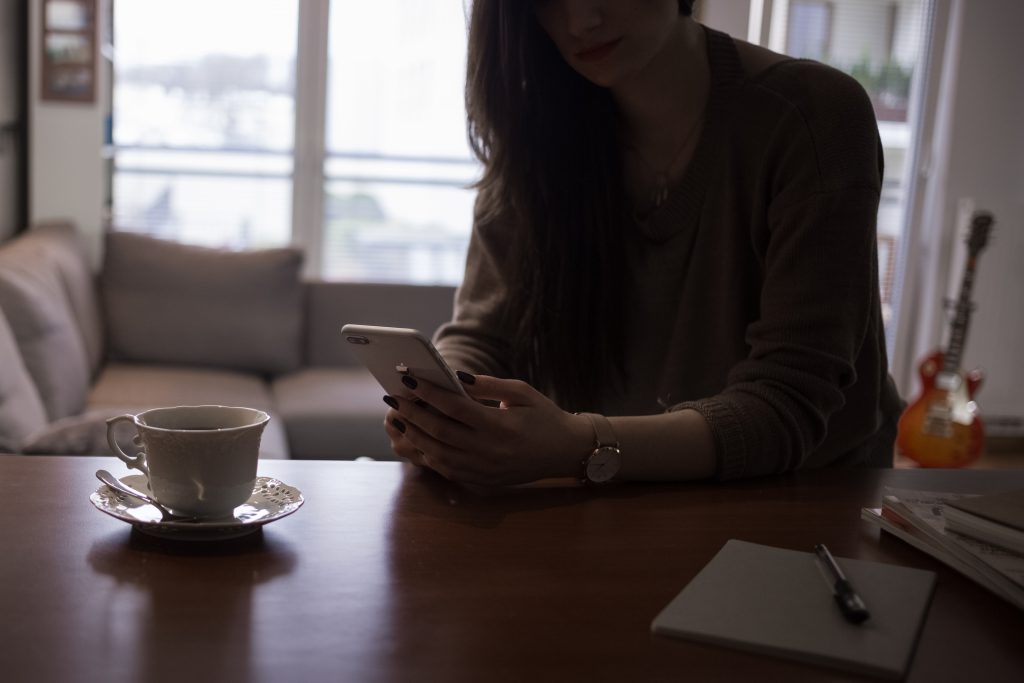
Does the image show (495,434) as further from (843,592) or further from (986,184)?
(986,184)

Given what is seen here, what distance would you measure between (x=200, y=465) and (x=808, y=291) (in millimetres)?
627

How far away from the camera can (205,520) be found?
80 centimetres

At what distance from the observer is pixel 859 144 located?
1133mm

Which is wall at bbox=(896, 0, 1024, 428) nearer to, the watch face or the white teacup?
the watch face

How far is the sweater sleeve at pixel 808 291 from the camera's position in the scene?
3.45ft

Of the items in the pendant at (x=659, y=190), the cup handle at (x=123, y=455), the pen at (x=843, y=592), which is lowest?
the pen at (x=843, y=592)

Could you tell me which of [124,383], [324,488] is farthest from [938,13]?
[324,488]

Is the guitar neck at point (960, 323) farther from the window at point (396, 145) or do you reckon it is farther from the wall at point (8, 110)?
the wall at point (8, 110)

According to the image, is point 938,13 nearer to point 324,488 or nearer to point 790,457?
point 790,457

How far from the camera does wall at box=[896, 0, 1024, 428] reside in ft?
14.4

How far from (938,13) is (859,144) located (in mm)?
3805

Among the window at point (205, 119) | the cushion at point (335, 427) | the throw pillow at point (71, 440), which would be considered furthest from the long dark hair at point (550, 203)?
the window at point (205, 119)

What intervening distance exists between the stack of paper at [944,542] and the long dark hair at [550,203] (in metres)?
0.49

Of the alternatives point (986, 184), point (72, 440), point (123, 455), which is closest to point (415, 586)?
point (123, 455)
